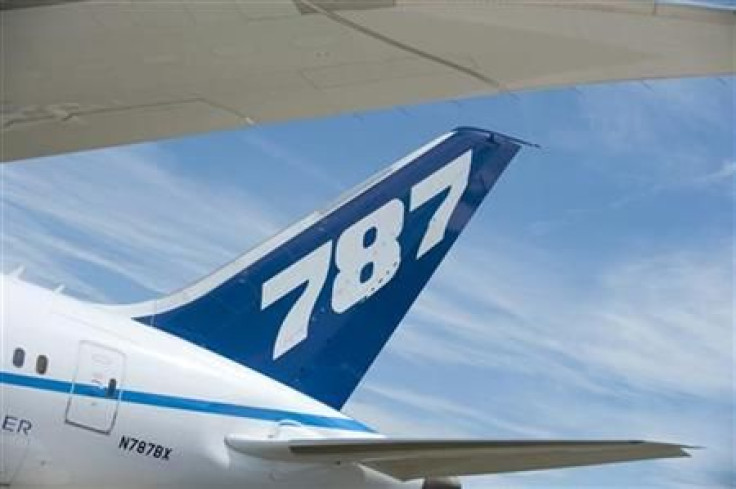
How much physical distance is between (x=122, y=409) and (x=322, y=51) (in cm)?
259

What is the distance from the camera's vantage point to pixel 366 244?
27.8 ft

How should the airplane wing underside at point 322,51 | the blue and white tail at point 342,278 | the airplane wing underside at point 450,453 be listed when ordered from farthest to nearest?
the blue and white tail at point 342,278
the airplane wing underside at point 450,453
the airplane wing underside at point 322,51

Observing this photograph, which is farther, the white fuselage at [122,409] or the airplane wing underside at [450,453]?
the white fuselage at [122,409]

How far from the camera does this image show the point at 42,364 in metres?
5.86

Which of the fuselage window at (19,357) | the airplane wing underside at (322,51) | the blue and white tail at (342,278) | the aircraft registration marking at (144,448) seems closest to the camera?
the airplane wing underside at (322,51)

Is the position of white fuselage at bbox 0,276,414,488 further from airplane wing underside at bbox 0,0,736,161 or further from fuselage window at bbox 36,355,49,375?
airplane wing underside at bbox 0,0,736,161

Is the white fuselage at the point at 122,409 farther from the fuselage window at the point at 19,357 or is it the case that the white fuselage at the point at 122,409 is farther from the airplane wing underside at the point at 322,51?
the airplane wing underside at the point at 322,51

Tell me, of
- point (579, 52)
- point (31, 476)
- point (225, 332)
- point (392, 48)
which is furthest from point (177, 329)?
point (579, 52)

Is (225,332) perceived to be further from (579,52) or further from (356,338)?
(579,52)

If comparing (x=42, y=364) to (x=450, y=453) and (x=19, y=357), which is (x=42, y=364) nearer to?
(x=19, y=357)

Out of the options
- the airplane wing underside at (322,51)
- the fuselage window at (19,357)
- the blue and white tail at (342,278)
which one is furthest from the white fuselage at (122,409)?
the airplane wing underside at (322,51)

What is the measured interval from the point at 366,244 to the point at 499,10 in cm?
423

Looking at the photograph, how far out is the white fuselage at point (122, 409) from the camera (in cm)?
583

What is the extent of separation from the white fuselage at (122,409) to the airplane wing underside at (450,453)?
0.39 ft
